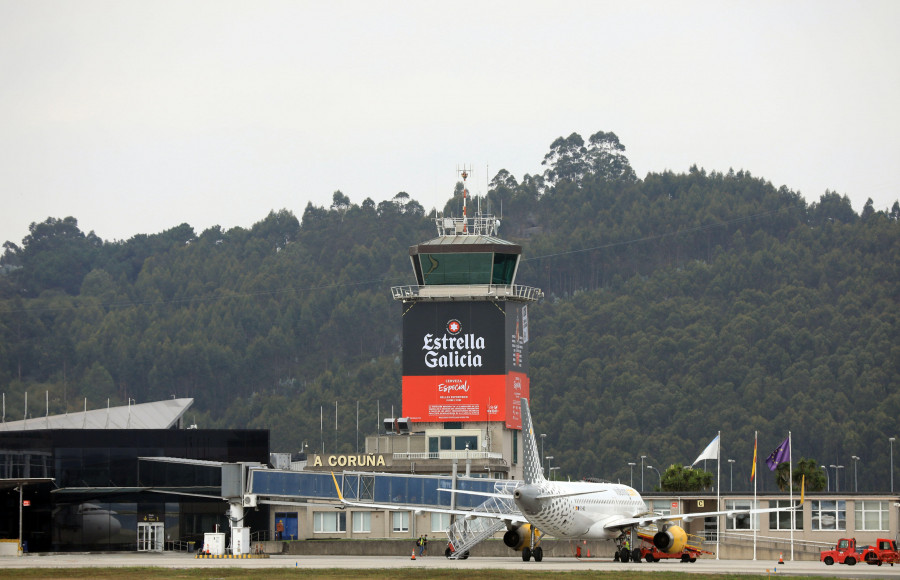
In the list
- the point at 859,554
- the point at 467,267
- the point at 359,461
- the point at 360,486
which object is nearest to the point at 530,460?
the point at 360,486

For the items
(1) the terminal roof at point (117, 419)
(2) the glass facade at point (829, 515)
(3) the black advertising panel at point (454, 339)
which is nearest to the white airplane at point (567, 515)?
(2) the glass facade at point (829, 515)

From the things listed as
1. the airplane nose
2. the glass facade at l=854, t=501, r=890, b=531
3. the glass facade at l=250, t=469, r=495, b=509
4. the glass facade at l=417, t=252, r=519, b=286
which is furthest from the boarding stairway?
the glass facade at l=417, t=252, r=519, b=286

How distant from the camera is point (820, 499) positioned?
101 meters

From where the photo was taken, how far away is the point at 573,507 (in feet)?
268

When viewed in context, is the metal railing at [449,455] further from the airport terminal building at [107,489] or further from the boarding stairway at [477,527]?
the boarding stairway at [477,527]

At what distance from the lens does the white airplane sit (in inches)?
3132

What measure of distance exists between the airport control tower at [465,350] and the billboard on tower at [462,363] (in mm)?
74

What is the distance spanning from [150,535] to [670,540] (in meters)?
36.3

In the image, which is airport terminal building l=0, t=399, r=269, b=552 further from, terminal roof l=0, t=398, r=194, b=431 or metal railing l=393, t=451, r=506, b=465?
metal railing l=393, t=451, r=506, b=465

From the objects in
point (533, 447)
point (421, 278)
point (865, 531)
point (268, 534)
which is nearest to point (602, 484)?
point (533, 447)

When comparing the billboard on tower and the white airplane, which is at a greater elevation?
the billboard on tower

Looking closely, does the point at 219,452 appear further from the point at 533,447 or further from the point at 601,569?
the point at 601,569

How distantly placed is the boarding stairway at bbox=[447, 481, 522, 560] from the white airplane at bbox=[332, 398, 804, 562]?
2.57ft

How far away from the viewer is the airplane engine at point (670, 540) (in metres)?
81.6
